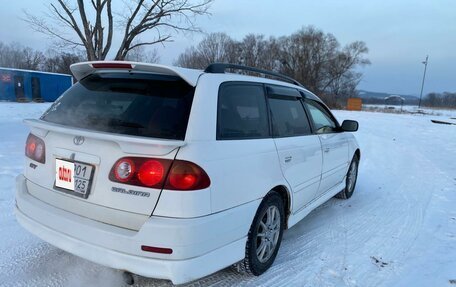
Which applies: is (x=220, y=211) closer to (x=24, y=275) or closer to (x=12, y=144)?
(x=24, y=275)

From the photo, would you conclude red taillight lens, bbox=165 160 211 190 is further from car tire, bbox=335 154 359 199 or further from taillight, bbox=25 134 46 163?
car tire, bbox=335 154 359 199

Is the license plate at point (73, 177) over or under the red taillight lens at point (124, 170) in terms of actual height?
under

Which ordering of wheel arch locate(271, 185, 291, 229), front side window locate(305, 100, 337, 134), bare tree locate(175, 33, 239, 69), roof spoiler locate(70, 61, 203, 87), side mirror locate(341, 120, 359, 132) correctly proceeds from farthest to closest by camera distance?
bare tree locate(175, 33, 239, 69), side mirror locate(341, 120, 359, 132), front side window locate(305, 100, 337, 134), wheel arch locate(271, 185, 291, 229), roof spoiler locate(70, 61, 203, 87)

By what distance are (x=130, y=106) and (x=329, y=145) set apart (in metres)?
2.74

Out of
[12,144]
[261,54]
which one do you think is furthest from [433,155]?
[261,54]

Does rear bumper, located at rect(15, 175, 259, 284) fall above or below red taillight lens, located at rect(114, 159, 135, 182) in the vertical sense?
below

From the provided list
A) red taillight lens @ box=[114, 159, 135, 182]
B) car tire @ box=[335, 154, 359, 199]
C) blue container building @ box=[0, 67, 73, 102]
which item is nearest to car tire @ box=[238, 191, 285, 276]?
red taillight lens @ box=[114, 159, 135, 182]

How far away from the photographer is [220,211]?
2422 millimetres

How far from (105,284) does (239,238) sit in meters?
1.12

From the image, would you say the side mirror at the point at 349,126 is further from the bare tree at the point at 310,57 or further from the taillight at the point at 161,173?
the bare tree at the point at 310,57

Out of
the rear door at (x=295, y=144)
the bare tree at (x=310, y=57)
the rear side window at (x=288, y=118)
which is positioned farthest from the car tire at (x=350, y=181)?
the bare tree at (x=310, y=57)

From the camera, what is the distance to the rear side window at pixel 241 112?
265 cm

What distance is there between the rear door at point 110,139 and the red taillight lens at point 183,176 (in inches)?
3.7

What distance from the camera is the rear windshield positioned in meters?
2.40
